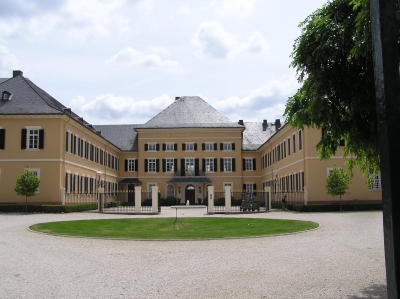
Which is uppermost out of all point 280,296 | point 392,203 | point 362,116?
point 362,116

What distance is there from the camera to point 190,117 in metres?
52.7

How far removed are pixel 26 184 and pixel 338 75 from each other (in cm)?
2554

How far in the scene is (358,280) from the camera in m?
7.12

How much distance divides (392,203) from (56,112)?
97.7ft

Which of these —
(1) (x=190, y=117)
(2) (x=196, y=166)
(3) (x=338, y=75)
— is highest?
(1) (x=190, y=117)

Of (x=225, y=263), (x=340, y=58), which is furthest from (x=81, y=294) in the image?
(x=340, y=58)

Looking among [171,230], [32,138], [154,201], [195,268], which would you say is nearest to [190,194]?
[154,201]

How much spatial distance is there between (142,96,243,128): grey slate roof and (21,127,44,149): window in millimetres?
20862

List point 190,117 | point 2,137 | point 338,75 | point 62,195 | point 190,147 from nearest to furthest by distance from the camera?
point 338,75, point 62,195, point 2,137, point 190,147, point 190,117

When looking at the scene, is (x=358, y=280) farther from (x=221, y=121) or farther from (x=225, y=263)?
(x=221, y=121)

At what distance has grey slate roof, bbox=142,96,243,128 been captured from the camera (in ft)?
168

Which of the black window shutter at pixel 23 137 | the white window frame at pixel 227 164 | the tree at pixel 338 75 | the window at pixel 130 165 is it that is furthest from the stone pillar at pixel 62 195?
the tree at pixel 338 75

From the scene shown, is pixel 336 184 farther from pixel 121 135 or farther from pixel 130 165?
pixel 121 135

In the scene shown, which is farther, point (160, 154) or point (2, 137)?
point (160, 154)
